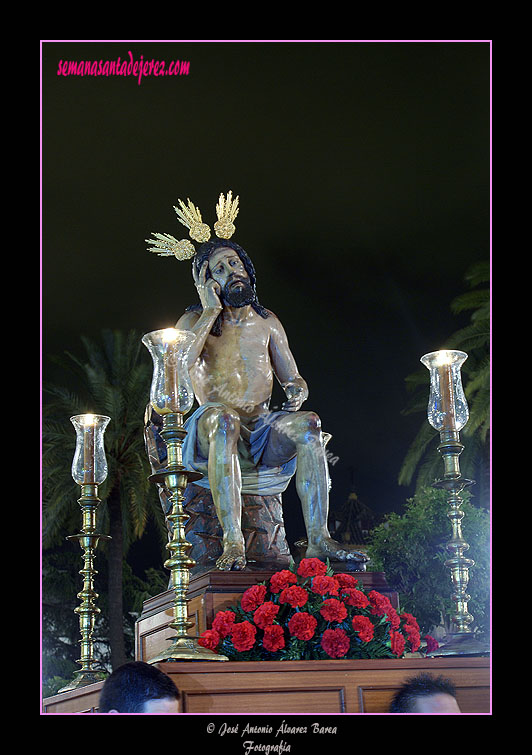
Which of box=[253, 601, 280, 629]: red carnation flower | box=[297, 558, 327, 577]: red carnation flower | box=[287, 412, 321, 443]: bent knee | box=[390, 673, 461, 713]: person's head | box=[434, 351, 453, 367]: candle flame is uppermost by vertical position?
box=[434, 351, 453, 367]: candle flame

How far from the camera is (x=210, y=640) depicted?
8109 mm

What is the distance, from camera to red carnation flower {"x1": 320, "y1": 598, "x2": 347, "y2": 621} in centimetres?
817

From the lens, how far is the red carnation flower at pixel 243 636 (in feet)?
26.3

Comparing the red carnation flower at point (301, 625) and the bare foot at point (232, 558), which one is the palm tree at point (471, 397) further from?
the red carnation flower at point (301, 625)

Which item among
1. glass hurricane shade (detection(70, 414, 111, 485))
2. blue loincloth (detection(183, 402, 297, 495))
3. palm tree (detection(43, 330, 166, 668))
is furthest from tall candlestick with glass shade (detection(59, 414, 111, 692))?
palm tree (detection(43, 330, 166, 668))

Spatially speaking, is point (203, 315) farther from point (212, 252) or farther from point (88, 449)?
point (88, 449)

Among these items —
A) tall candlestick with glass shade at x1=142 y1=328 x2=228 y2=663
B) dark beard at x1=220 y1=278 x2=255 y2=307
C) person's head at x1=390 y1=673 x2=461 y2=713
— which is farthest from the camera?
dark beard at x1=220 y1=278 x2=255 y2=307

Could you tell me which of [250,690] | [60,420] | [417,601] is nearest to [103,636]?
[60,420]

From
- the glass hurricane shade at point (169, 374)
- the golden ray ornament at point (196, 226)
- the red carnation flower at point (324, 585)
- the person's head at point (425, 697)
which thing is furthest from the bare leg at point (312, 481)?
the golden ray ornament at point (196, 226)

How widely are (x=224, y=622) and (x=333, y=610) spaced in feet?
2.52

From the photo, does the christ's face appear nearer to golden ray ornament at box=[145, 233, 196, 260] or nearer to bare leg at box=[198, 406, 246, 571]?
golden ray ornament at box=[145, 233, 196, 260]

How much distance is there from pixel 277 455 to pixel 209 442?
2.31 ft

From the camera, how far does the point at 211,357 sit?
396 inches
